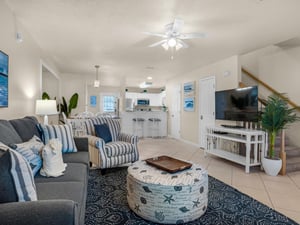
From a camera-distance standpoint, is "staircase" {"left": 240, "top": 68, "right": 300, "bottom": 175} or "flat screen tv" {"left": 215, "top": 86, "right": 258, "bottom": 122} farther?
"flat screen tv" {"left": 215, "top": 86, "right": 258, "bottom": 122}

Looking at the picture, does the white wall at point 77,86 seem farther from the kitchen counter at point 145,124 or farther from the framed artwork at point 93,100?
the framed artwork at point 93,100

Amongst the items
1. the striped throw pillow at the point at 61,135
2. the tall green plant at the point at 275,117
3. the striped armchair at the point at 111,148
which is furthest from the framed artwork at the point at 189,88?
the striped throw pillow at the point at 61,135

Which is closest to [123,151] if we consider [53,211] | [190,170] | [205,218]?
[190,170]

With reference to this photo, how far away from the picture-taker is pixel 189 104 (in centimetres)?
652

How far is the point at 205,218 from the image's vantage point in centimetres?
203

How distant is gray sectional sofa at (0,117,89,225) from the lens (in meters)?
0.95

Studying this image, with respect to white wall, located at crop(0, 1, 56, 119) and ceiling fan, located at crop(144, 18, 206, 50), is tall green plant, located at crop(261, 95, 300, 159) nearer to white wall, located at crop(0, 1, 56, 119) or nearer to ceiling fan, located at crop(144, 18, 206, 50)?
ceiling fan, located at crop(144, 18, 206, 50)

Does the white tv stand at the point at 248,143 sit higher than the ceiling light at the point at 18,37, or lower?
lower

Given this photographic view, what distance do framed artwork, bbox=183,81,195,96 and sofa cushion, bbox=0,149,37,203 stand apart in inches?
223

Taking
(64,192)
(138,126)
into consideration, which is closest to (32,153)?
(64,192)

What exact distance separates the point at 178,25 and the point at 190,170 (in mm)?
1927

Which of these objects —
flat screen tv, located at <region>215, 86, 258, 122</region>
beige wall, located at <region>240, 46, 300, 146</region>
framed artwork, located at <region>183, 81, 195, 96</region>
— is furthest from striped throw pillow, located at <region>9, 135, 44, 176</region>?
framed artwork, located at <region>183, 81, 195, 96</region>

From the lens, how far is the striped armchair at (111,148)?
321cm

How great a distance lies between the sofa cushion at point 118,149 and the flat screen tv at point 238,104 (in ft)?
7.83
